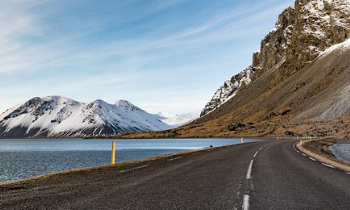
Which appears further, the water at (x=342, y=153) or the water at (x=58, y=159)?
the water at (x=58, y=159)

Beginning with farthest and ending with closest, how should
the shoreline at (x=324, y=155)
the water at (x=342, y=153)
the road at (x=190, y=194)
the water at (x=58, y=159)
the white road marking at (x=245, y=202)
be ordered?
the water at (x=58, y=159) → the water at (x=342, y=153) → the shoreline at (x=324, y=155) → the road at (x=190, y=194) → the white road marking at (x=245, y=202)

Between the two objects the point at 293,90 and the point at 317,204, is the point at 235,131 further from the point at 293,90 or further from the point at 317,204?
the point at 317,204

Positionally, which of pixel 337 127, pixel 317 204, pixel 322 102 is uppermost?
pixel 322 102

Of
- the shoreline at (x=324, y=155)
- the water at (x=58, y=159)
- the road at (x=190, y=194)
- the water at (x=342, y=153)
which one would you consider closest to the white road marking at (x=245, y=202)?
the road at (x=190, y=194)

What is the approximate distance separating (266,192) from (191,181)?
3629 mm

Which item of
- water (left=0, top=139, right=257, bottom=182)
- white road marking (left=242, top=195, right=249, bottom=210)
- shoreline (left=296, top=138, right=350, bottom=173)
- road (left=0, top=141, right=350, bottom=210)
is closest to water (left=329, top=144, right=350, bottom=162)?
shoreline (left=296, top=138, right=350, bottom=173)

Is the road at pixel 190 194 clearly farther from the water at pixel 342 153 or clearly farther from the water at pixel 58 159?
the water at pixel 58 159

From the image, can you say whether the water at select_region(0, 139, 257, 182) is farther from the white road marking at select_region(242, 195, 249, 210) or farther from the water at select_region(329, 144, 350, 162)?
the white road marking at select_region(242, 195, 249, 210)

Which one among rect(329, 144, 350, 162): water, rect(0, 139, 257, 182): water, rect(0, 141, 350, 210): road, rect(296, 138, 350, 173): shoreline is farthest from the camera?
rect(0, 139, 257, 182): water

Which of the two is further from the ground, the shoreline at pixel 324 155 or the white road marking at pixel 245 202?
the shoreline at pixel 324 155

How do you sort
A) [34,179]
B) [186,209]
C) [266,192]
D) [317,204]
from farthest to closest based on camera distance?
[34,179]
[266,192]
[317,204]
[186,209]

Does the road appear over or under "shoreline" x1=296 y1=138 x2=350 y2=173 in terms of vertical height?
under

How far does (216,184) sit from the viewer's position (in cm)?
1320

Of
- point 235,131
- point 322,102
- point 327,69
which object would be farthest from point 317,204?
point 327,69
